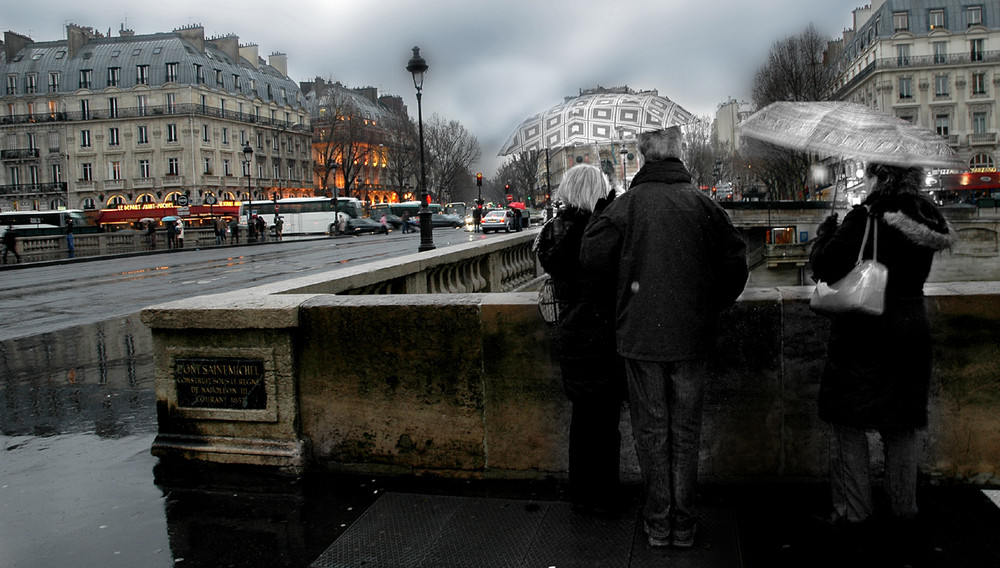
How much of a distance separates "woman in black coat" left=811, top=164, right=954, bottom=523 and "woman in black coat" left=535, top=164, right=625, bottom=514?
1.00 m

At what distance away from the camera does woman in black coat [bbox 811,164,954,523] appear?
3.56 metres

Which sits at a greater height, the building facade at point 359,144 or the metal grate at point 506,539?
the building facade at point 359,144

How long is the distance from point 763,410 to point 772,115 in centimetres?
160

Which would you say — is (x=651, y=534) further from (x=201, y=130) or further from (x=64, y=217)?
(x=201, y=130)

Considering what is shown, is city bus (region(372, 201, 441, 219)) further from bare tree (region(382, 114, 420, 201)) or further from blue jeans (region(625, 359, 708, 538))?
blue jeans (region(625, 359, 708, 538))

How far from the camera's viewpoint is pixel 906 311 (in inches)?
141

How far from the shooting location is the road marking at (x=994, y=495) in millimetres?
4062

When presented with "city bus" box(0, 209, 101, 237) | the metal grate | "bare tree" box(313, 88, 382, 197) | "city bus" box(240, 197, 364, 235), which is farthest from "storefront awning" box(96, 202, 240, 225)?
the metal grate

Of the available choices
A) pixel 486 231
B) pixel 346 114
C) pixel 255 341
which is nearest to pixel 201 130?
pixel 346 114

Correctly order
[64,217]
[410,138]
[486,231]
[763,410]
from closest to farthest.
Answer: [763,410]
[486,231]
[64,217]
[410,138]

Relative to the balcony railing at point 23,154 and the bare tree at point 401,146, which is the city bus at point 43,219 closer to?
the balcony railing at point 23,154

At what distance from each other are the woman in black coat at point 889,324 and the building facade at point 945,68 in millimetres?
77947

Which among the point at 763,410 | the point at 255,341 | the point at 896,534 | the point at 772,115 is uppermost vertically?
the point at 772,115

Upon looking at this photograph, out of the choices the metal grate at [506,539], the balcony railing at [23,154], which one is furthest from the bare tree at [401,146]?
the metal grate at [506,539]
